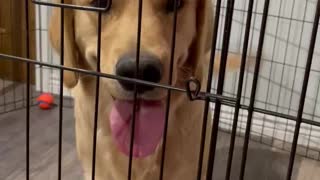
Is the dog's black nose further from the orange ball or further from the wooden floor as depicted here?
the orange ball

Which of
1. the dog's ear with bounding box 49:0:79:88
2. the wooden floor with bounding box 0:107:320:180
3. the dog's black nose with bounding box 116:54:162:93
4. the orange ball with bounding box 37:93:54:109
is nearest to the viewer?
the dog's black nose with bounding box 116:54:162:93

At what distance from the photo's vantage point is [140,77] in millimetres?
760

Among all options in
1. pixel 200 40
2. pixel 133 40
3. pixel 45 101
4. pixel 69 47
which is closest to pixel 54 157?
pixel 45 101

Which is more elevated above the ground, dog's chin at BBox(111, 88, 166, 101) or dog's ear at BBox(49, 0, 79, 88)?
dog's ear at BBox(49, 0, 79, 88)

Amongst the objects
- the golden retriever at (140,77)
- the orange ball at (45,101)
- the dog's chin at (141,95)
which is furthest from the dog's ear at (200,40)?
the orange ball at (45,101)

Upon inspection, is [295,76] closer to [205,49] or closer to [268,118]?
[268,118]

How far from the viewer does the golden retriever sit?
2.75 feet

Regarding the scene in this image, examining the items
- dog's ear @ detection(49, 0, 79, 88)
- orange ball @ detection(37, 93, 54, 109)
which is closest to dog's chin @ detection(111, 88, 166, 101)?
dog's ear @ detection(49, 0, 79, 88)

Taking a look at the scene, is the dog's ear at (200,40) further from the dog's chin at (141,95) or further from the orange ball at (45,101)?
the orange ball at (45,101)

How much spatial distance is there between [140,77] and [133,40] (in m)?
0.11

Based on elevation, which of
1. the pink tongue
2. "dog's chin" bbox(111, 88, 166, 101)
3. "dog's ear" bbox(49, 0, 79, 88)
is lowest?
the pink tongue

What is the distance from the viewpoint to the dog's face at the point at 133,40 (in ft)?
2.62

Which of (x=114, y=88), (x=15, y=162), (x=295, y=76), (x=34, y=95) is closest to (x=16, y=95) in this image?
(x=34, y=95)

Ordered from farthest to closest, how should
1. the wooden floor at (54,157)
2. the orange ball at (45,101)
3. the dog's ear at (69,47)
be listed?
the orange ball at (45,101), the wooden floor at (54,157), the dog's ear at (69,47)
